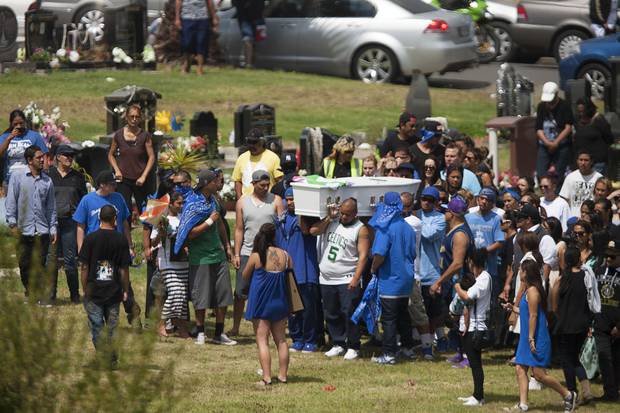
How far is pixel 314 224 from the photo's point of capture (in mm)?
13695

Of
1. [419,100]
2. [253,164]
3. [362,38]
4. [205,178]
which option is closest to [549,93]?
[419,100]

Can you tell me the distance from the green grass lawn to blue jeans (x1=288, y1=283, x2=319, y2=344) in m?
9.04

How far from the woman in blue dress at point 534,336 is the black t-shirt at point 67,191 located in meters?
5.36

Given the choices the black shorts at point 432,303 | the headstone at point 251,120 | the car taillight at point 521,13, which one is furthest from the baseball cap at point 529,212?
the car taillight at point 521,13

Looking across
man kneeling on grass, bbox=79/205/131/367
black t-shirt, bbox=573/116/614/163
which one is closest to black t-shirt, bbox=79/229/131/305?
man kneeling on grass, bbox=79/205/131/367

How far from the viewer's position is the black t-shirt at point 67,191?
15078 millimetres

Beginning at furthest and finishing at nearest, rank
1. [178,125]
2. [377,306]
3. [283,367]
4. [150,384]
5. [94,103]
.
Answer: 1. [94,103]
2. [178,125]
3. [377,306]
4. [283,367]
5. [150,384]

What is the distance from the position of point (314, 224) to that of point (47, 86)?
12.2m

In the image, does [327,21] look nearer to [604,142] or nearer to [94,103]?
[94,103]

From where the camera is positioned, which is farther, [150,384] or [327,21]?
[327,21]

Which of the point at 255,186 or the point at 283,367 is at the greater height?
the point at 255,186

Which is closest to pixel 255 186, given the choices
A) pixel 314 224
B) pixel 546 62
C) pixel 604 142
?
pixel 314 224

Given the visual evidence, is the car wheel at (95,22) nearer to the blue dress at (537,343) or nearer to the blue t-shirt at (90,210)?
the blue t-shirt at (90,210)

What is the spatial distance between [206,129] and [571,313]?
1049 centimetres
